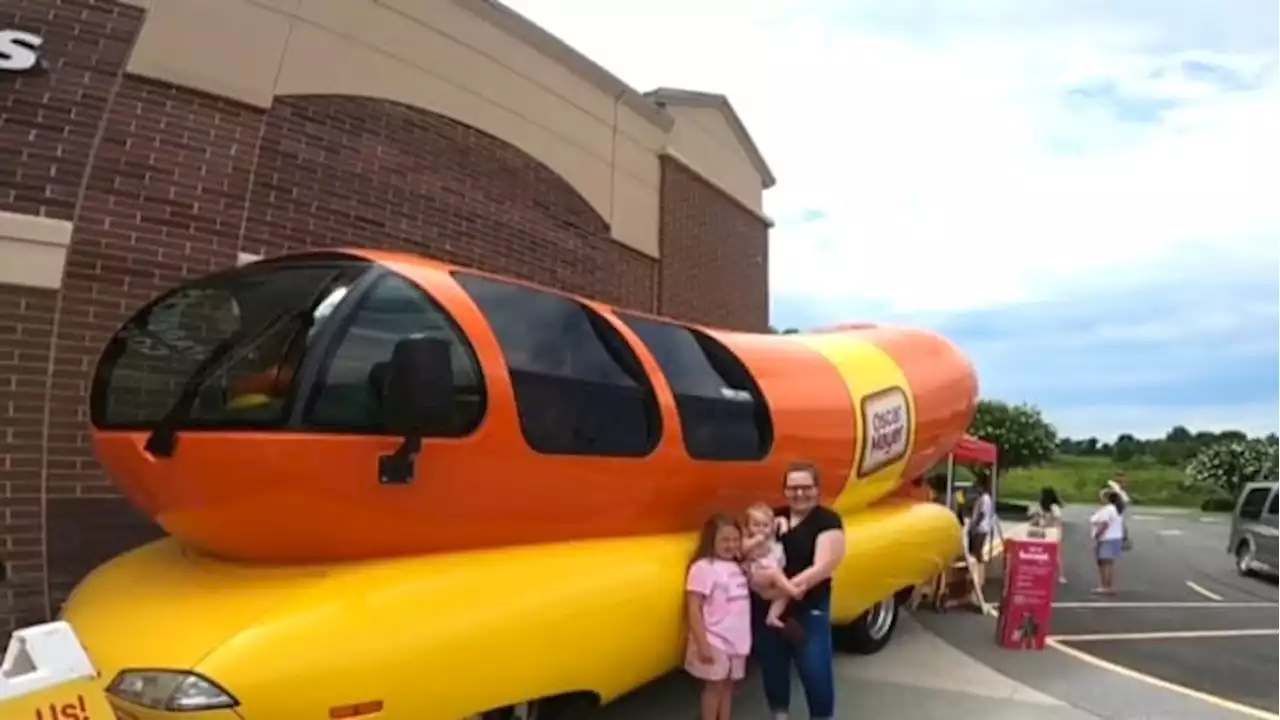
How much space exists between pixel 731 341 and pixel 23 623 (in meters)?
4.53

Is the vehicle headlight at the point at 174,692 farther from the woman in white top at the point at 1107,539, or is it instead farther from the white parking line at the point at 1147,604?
the woman in white top at the point at 1107,539

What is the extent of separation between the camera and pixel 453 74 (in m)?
10.3

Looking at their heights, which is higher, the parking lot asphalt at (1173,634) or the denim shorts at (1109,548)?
the denim shorts at (1109,548)

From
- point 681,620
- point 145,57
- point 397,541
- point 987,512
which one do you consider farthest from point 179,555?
point 987,512

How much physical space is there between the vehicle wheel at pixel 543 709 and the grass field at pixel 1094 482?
48013mm

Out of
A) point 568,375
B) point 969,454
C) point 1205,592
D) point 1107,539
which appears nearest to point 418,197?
point 568,375

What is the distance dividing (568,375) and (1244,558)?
56.2 feet

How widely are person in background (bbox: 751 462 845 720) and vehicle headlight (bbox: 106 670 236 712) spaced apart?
2808mm

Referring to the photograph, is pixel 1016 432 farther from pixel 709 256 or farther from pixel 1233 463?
pixel 709 256

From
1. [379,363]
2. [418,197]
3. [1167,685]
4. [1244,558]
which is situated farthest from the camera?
[1244,558]

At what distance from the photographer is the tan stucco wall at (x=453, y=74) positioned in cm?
816

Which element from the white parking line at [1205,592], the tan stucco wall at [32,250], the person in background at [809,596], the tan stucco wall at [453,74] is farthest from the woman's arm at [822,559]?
the white parking line at [1205,592]

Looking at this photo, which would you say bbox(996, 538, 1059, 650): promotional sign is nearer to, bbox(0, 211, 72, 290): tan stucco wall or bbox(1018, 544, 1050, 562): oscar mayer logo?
bbox(1018, 544, 1050, 562): oscar mayer logo

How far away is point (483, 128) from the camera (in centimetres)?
1061
